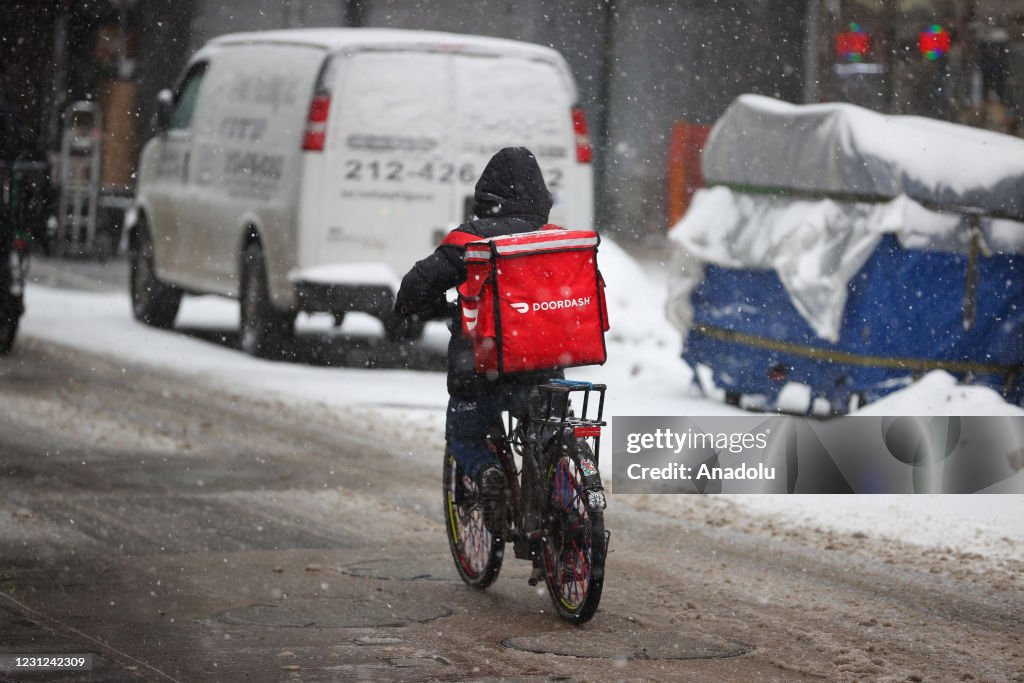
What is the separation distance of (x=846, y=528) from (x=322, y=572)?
2.81 meters

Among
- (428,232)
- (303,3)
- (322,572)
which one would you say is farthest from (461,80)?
(303,3)

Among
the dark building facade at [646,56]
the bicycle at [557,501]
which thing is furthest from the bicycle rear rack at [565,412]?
the dark building facade at [646,56]

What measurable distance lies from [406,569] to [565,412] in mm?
1284

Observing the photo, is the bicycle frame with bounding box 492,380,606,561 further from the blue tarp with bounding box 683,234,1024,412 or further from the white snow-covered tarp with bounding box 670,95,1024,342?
the white snow-covered tarp with bounding box 670,95,1024,342

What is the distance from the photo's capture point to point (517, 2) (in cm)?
2580

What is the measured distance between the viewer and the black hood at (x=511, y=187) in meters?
6.88

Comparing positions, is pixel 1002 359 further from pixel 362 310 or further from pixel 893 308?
pixel 362 310

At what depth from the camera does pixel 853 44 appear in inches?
915

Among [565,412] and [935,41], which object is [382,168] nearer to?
[565,412]

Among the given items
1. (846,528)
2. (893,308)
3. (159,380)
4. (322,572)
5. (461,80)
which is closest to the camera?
(322,572)

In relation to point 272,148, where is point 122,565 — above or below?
below

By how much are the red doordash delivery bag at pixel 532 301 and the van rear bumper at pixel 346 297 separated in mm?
7392
